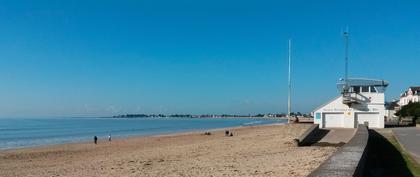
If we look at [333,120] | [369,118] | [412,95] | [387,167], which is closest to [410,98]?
[412,95]

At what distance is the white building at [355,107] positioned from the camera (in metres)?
43.6

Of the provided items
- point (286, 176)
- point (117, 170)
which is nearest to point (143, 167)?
point (117, 170)

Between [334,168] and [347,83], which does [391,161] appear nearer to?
[334,168]

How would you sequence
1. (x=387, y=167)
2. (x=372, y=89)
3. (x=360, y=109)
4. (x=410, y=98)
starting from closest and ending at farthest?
(x=387, y=167) → (x=360, y=109) → (x=372, y=89) → (x=410, y=98)

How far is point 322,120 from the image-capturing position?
146 ft

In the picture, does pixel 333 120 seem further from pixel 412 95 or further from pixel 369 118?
pixel 412 95

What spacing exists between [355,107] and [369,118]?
1587 mm

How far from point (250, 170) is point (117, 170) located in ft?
18.2

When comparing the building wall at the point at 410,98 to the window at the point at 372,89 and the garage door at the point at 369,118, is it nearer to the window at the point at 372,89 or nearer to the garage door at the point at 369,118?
the window at the point at 372,89

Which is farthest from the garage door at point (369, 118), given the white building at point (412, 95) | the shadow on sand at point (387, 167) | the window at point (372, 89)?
the white building at point (412, 95)

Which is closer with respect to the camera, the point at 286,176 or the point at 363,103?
the point at 286,176

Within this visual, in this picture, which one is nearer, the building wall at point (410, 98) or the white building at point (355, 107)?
the white building at point (355, 107)

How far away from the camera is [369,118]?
43.7 m

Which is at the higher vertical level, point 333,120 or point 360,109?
point 360,109
